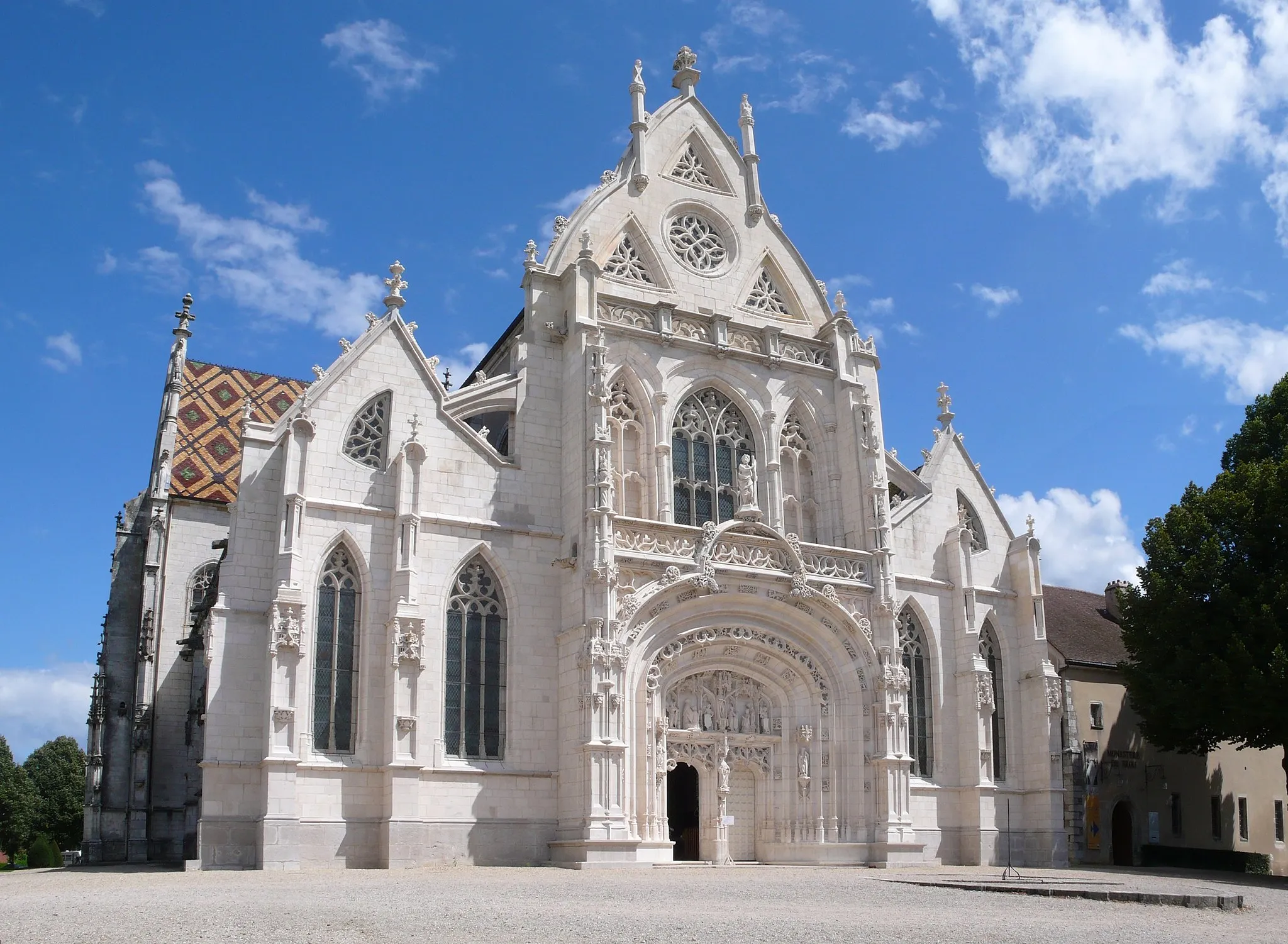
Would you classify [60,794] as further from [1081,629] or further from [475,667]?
[1081,629]

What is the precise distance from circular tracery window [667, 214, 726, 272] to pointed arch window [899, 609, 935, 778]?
985 centimetres

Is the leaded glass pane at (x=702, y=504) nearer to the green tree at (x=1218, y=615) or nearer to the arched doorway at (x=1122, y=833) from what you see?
the green tree at (x=1218, y=615)

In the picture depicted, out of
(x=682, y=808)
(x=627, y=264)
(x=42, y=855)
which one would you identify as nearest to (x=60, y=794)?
(x=42, y=855)

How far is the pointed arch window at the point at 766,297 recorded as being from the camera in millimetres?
31156

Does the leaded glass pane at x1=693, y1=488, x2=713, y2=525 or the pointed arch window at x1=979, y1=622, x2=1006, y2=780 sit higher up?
the leaded glass pane at x1=693, y1=488, x2=713, y2=525

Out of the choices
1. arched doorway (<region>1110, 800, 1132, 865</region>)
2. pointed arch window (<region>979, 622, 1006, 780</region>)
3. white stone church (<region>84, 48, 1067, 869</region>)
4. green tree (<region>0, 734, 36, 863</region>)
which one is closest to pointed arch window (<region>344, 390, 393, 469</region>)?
white stone church (<region>84, 48, 1067, 869</region>)

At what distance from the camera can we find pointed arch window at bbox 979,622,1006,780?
101ft

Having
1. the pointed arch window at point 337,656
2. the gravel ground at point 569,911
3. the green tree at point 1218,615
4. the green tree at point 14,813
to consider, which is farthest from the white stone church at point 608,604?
the green tree at point 14,813

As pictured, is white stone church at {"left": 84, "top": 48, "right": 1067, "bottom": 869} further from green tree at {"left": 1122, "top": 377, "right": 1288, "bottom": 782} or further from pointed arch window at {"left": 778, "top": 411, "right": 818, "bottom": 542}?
green tree at {"left": 1122, "top": 377, "right": 1288, "bottom": 782}

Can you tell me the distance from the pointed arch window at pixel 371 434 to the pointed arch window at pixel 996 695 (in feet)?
50.3

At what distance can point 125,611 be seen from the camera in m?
33.8

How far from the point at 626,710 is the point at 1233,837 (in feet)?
72.6

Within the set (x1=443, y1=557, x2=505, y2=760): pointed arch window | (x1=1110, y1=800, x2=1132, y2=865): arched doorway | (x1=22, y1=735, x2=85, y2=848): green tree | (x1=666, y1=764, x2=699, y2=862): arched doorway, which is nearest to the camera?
(x1=443, y1=557, x2=505, y2=760): pointed arch window

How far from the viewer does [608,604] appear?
2483cm
